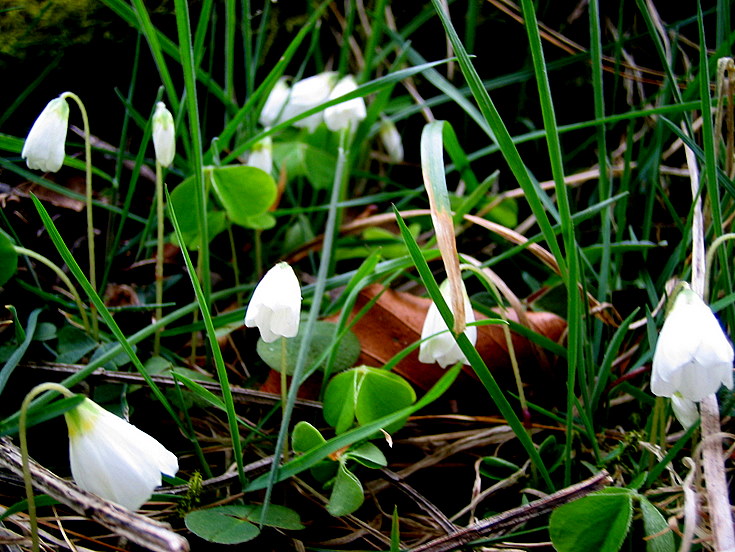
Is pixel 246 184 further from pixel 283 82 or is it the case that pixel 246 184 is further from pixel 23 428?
pixel 23 428

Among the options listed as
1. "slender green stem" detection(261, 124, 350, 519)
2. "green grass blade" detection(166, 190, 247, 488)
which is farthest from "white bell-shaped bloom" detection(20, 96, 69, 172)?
"slender green stem" detection(261, 124, 350, 519)

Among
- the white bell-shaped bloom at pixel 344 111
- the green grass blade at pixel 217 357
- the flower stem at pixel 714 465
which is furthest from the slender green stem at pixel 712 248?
the white bell-shaped bloom at pixel 344 111

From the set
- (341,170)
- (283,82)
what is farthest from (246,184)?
(283,82)

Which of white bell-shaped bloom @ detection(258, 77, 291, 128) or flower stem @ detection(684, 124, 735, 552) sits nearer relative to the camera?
flower stem @ detection(684, 124, 735, 552)

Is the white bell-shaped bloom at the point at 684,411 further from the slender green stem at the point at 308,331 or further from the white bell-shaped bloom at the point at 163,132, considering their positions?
the white bell-shaped bloom at the point at 163,132

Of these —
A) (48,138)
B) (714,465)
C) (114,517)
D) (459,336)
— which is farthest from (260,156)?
(714,465)

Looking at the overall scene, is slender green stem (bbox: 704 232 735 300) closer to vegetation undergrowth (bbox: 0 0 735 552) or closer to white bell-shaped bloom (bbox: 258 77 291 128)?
vegetation undergrowth (bbox: 0 0 735 552)

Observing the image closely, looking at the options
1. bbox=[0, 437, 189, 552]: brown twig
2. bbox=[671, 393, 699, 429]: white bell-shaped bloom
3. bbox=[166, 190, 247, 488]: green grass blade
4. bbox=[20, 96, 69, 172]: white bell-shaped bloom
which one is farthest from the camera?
bbox=[20, 96, 69, 172]: white bell-shaped bloom
